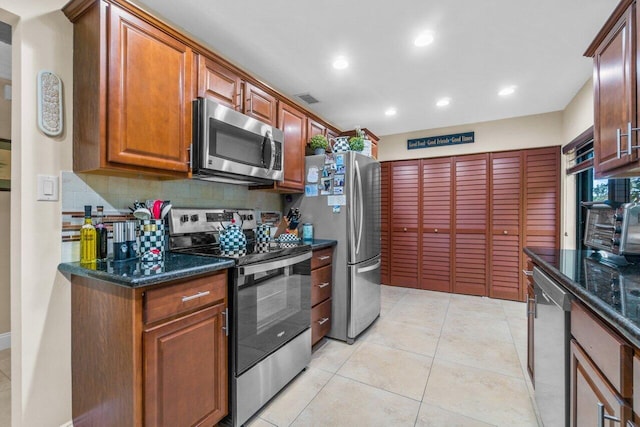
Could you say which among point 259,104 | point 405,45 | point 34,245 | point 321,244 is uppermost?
point 405,45

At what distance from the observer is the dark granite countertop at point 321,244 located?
242cm

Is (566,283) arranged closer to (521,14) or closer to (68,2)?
(521,14)

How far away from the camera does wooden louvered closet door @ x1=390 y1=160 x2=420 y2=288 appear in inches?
177

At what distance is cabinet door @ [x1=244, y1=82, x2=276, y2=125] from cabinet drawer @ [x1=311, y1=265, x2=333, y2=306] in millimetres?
1349

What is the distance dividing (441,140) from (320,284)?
10.1ft

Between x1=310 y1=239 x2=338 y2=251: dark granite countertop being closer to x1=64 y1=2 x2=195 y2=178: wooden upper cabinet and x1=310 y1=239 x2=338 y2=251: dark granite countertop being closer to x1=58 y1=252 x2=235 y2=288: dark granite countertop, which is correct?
x1=58 y1=252 x2=235 y2=288: dark granite countertop

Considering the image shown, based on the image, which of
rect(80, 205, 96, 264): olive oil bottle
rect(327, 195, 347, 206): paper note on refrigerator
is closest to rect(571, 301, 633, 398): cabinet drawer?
rect(327, 195, 347, 206): paper note on refrigerator

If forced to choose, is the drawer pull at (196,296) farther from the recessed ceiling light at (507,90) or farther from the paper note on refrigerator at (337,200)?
the recessed ceiling light at (507,90)

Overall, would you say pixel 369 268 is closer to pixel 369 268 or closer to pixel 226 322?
pixel 369 268

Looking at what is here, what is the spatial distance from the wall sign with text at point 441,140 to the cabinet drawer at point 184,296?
3.83 m

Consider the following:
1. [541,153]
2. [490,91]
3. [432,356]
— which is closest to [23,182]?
[432,356]

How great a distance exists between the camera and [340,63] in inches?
99.9

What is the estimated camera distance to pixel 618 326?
29.5 inches

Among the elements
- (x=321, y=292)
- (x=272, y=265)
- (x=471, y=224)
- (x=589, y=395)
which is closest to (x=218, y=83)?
(x=272, y=265)
